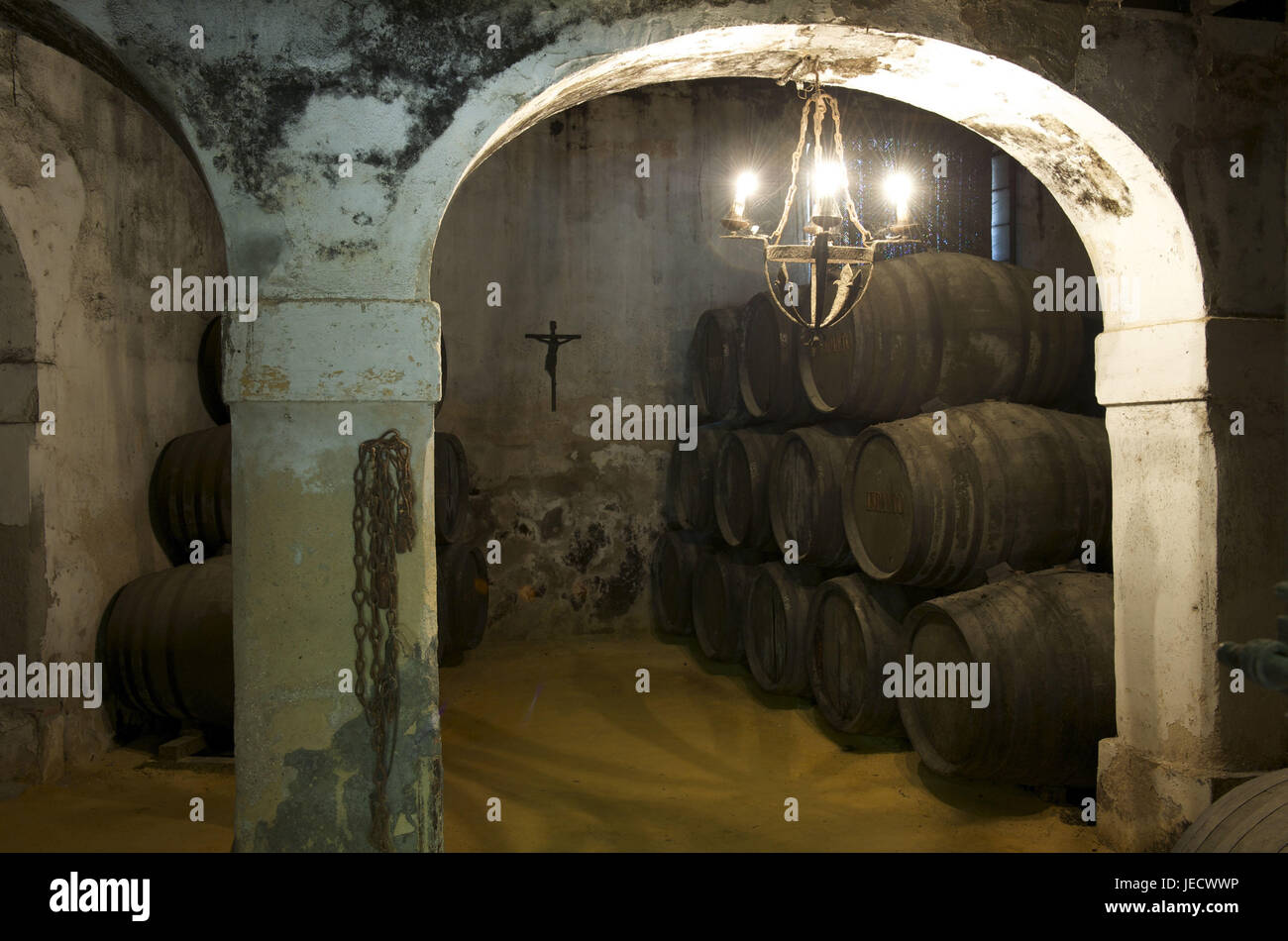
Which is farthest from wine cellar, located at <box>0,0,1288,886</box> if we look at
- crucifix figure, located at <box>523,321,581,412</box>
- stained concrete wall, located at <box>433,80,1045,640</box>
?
crucifix figure, located at <box>523,321,581,412</box>

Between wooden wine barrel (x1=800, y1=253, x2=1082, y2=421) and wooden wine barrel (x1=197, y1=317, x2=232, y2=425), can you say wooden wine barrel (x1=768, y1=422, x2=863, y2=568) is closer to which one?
wooden wine barrel (x1=800, y1=253, x2=1082, y2=421)

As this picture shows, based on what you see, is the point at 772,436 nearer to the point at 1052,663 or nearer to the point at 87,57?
→ the point at 1052,663

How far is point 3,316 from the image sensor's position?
15.8 ft

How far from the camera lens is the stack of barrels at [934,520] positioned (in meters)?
4.16

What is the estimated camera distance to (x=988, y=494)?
4492 millimetres

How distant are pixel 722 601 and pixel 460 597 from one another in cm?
178

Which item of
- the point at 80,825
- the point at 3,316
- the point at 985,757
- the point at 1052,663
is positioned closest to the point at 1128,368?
the point at 1052,663

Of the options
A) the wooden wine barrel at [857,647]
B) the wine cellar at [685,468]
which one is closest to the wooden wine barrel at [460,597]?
the wine cellar at [685,468]

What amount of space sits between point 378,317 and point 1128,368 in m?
2.77

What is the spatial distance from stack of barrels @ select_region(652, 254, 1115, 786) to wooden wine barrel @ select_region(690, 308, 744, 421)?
16 cm

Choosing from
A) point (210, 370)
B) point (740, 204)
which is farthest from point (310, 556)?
point (210, 370)

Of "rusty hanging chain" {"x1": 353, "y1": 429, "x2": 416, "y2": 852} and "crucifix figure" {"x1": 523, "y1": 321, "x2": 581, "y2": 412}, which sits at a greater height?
"crucifix figure" {"x1": 523, "y1": 321, "x2": 581, "y2": 412}

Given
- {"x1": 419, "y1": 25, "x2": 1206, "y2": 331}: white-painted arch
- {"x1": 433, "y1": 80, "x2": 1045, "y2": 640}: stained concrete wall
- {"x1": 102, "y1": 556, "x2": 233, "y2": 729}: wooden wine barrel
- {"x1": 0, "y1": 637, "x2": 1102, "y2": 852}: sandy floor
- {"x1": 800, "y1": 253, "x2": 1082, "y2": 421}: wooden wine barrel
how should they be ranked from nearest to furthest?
{"x1": 419, "y1": 25, "x2": 1206, "y2": 331}: white-painted arch < {"x1": 0, "y1": 637, "x2": 1102, "y2": 852}: sandy floor < {"x1": 102, "y1": 556, "x2": 233, "y2": 729}: wooden wine barrel < {"x1": 800, "y1": 253, "x2": 1082, "y2": 421}: wooden wine barrel < {"x1": 433, "y1": 80, "x2": 1045, "y2": 640}: stained concrete wall

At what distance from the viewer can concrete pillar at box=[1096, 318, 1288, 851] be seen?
3639 millimetres
